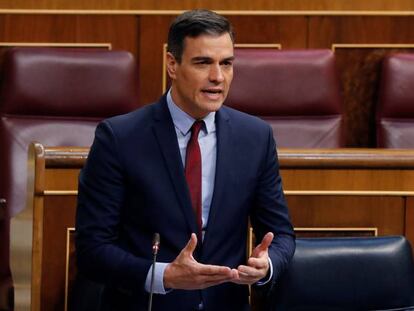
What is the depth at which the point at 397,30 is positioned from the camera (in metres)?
1.36

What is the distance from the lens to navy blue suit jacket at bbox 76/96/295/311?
74cm

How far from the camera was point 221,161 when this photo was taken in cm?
76

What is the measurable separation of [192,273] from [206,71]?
0.16m

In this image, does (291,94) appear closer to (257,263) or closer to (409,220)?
(409,220)

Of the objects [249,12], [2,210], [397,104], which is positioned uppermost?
[249,12]

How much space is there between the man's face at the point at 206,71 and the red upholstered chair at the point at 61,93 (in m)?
0.42

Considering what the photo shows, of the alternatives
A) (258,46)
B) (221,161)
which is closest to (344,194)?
(221,161)

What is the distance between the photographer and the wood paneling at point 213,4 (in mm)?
1326

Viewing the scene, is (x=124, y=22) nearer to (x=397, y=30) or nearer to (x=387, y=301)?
(x=397, y=30)

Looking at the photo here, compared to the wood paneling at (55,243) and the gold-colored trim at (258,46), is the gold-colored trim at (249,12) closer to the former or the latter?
the gold-colored trim at (258,46)

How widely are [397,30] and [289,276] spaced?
25.1 inches

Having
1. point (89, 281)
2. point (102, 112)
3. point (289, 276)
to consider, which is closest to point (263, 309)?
point (289, 276)

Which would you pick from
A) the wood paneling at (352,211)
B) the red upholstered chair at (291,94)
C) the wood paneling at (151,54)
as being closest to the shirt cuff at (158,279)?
the wood paneling at (352,211)

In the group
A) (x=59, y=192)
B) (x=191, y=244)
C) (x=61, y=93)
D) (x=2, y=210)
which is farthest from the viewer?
(x=61, y=93)
